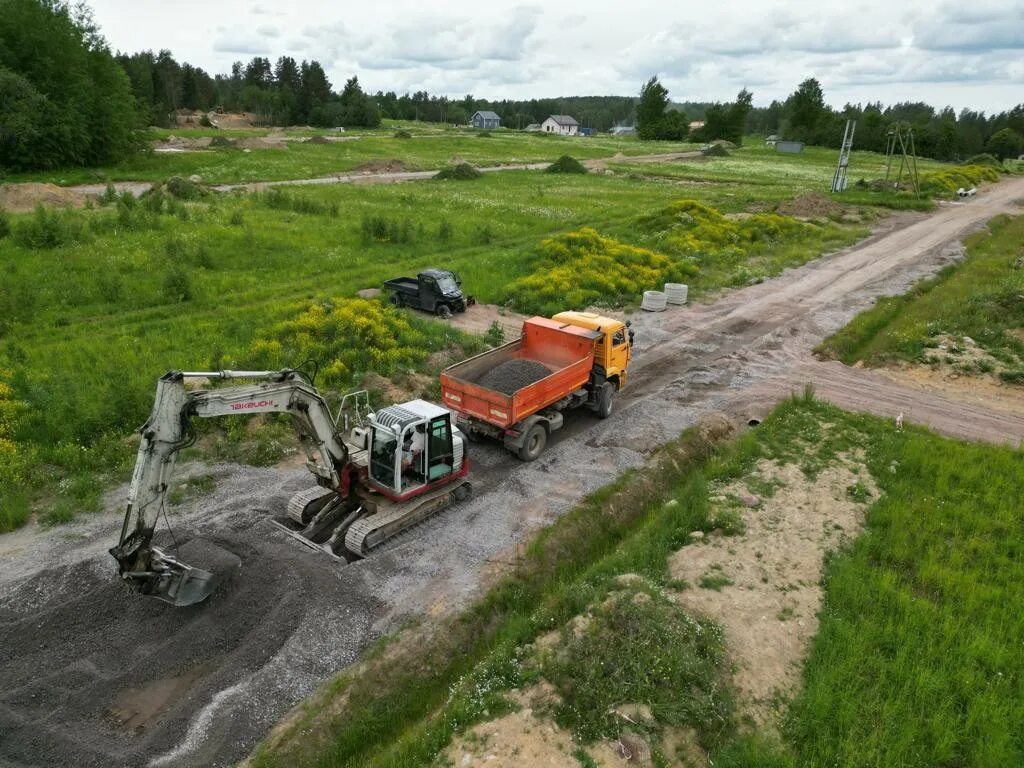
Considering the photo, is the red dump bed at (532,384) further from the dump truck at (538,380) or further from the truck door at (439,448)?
the truck door at (439,448)

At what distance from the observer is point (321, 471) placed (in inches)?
521

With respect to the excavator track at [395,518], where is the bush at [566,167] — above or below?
above

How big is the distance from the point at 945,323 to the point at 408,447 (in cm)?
2345

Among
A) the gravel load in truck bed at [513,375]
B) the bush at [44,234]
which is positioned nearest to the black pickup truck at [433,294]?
the gravel load in truck bed at [513,375]

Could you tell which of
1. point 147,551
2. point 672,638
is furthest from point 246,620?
point 672,638

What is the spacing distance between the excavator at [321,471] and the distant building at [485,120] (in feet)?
617

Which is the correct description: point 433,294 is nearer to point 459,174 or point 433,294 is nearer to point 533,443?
point 533,443

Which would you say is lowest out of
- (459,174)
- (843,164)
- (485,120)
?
(459,174)

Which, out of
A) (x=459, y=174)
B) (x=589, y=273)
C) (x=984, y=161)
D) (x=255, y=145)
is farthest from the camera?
(x=984, y=161)

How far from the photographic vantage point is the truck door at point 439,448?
1374 cm

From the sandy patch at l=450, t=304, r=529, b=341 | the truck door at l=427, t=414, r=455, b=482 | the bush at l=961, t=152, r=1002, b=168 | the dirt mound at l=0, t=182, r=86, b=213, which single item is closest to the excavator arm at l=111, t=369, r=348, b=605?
the truck door at l=427, t=414, r=455, b=482

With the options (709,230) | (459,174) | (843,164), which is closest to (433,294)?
(709,230)

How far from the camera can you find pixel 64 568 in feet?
40.0

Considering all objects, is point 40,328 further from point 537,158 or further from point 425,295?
point 537,158
